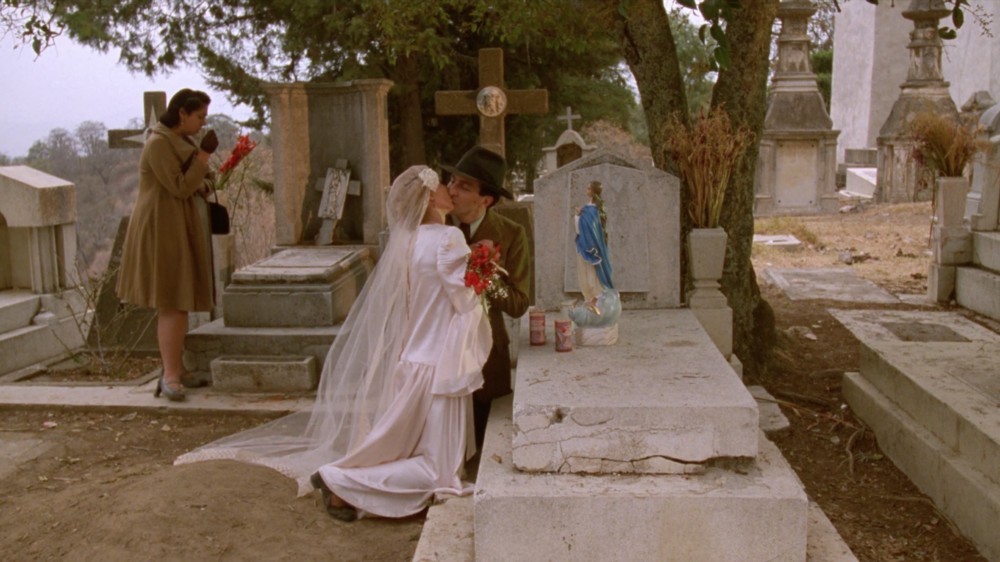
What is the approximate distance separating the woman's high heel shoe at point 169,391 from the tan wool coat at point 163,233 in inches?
20.8

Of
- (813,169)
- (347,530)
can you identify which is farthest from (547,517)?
(813,169)

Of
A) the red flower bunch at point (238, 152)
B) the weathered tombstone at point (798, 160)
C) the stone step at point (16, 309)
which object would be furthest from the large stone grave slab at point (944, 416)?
the weathered tombstone at point (798, 160)

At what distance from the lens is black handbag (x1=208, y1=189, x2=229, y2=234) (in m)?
6.66

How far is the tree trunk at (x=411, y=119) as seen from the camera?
44.9 ft

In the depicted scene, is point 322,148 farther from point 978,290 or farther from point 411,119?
point 978,290

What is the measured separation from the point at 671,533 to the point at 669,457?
11.9 inches

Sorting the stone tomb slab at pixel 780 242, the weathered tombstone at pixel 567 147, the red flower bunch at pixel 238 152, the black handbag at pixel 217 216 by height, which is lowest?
the stone tomb slab at pixel 780 242

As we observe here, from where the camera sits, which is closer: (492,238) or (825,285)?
(492,238)

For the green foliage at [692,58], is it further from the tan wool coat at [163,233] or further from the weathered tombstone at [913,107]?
the weathered tombstone at [913,107]

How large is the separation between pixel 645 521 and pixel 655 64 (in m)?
4.18

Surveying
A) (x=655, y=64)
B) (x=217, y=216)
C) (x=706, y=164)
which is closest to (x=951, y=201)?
(x=655, y=64)

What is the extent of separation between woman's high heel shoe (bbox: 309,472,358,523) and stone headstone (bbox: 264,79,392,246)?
400cm

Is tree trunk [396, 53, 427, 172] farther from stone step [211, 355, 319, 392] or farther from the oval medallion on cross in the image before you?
stone step [211, 355, 319, 392]

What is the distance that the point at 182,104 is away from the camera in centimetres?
611
